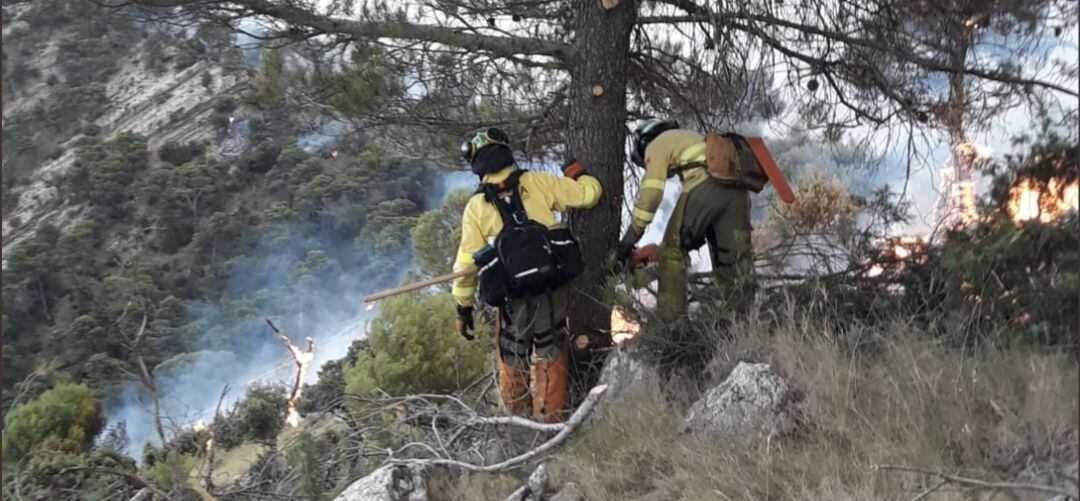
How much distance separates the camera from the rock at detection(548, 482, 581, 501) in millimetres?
3094

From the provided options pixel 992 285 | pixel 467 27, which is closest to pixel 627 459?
pixel 992 285

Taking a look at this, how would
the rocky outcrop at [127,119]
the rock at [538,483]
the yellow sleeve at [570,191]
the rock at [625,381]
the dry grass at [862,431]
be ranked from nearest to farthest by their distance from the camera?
the dry grass at [862,431], the rock at [538,483], the rock at [625,381], the yellow sleeve at [570,191], the rocky outcrop at [127,119]

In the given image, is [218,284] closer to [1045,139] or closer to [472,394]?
[472,394]

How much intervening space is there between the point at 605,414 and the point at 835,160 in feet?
11.8

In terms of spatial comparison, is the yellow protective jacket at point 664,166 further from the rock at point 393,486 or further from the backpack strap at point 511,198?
the rock at point 393,486

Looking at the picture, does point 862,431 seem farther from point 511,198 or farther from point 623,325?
point 623,325

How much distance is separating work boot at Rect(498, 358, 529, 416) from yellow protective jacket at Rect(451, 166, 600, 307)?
633 millimetres

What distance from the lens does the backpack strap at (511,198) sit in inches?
168

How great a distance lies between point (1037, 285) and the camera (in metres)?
2.46

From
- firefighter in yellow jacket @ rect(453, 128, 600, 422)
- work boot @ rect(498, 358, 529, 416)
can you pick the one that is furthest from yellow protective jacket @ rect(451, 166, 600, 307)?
work boot @ rect(498, 358, 529, 416)

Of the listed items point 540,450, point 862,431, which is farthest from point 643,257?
point 862,431

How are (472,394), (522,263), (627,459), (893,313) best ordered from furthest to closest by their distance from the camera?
(472,394), (522,263), (893,313), (627,459)

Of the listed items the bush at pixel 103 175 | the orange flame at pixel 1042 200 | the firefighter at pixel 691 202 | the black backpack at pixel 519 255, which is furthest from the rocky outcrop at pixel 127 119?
the orange flame at pixel 1042 200

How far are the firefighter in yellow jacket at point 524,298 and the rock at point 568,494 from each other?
3.79ft
